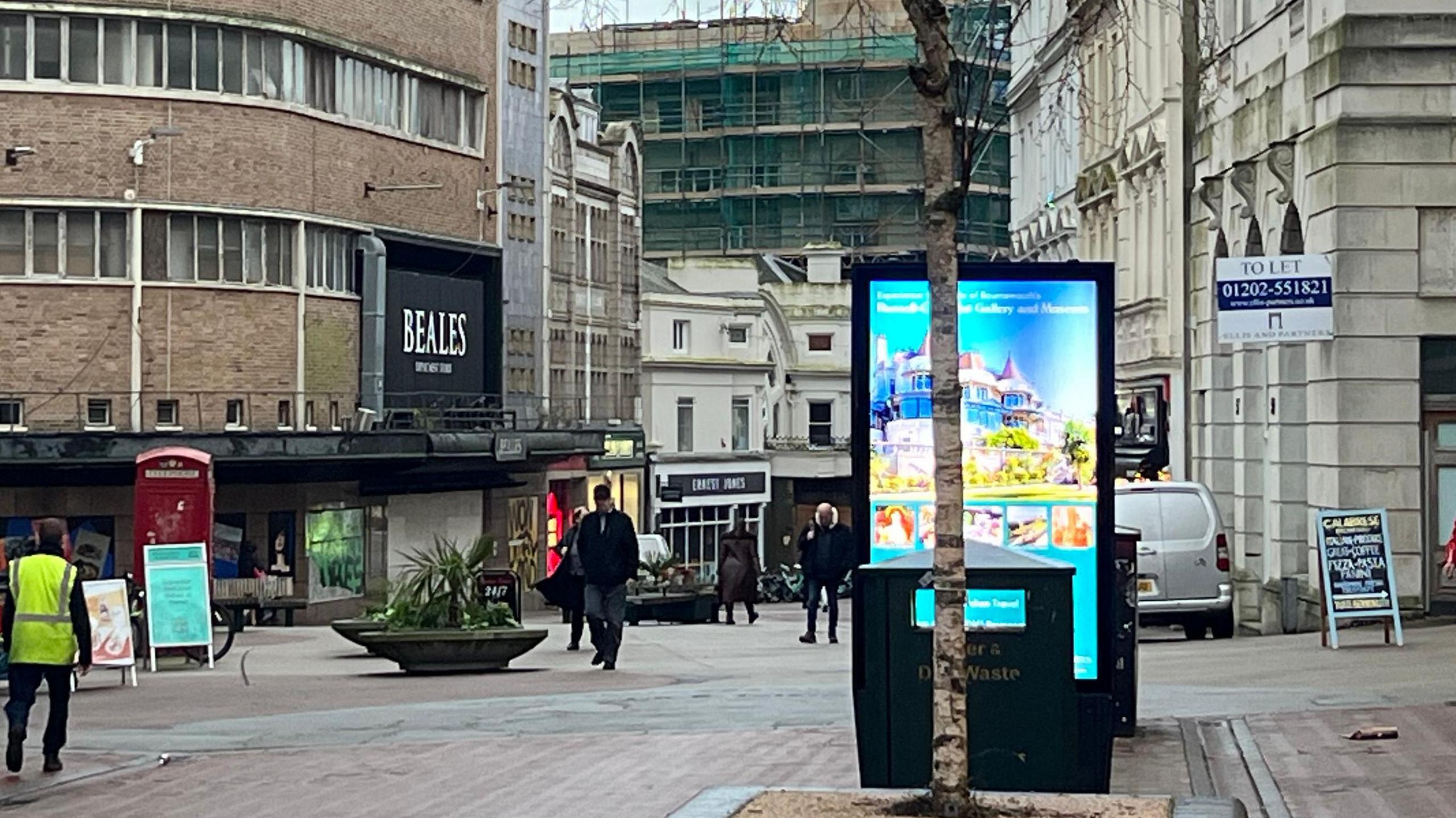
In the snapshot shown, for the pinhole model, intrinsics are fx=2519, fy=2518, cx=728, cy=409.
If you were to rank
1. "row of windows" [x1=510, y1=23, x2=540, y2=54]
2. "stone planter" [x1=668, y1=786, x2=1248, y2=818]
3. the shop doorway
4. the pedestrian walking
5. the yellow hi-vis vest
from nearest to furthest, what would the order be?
"stone planter" [x1=668, y1=786, x2=1248, y2=818], the yellow hi-vis vest, the shop doorway, the pedestrian walking, "row of windows" [x1=510, y1=23, x2=540, y2=54]

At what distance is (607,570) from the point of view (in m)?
23.8

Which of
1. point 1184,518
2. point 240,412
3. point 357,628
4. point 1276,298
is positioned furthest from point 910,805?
point 240,412

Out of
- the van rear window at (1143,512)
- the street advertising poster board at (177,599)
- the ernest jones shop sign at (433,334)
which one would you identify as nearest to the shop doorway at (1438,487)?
the van rear window at (1143,512)

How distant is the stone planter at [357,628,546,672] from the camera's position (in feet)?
77.4

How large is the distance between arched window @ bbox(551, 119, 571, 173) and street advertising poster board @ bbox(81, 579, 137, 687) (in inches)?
1672

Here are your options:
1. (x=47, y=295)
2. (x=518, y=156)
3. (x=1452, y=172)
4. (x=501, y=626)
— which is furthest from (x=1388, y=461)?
(x=518, y=156)

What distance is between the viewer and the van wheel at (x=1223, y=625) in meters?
26.9

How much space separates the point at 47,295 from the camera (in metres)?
44.5

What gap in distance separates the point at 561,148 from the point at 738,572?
29671 mm

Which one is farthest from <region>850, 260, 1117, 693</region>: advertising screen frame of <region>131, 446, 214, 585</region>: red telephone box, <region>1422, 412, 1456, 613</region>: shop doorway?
<region>131, 446, 214, 585</region>: red telephone box

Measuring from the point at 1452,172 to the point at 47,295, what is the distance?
27398 millimetres

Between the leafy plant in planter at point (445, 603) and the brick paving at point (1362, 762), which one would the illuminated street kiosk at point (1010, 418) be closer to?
the brick paving at point (1362, 762)

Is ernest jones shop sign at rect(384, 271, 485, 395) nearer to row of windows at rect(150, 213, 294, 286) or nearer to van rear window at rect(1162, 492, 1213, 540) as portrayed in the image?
row of windows at rect(150, 213, 294, 286)

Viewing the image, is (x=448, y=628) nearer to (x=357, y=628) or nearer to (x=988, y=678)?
(x=357, y=628)
